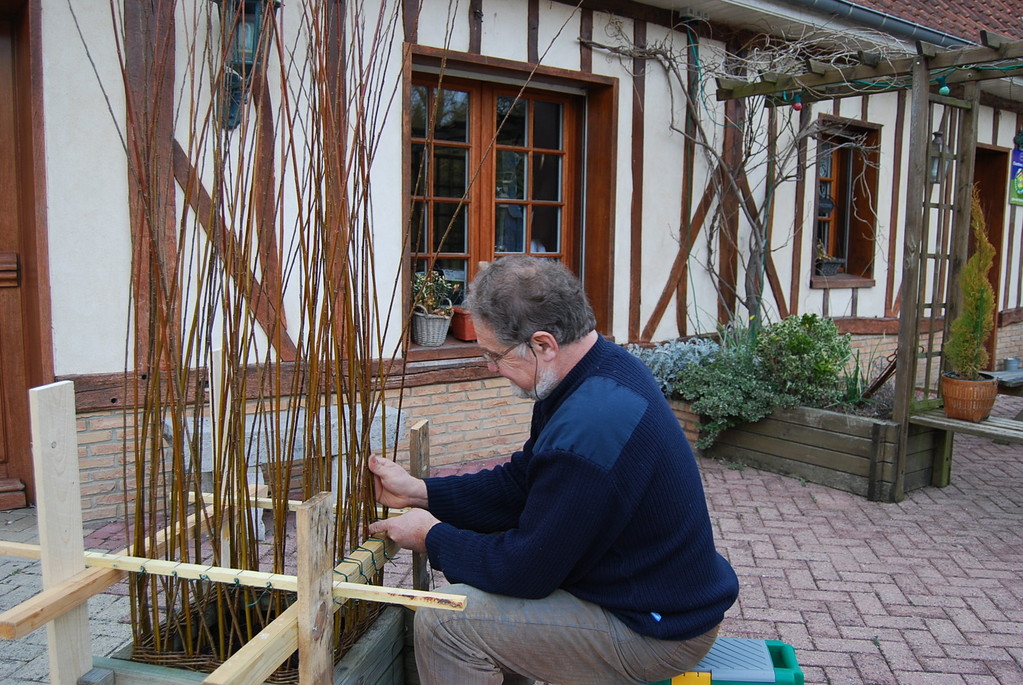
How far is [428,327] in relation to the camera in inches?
204

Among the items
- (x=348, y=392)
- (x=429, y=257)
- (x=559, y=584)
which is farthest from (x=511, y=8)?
(x=559, y=584)

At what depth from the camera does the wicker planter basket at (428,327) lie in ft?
17.0

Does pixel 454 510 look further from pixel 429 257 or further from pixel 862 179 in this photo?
pixel 862 179

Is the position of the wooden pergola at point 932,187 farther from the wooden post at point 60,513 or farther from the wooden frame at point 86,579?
the wooden post at point 60,513

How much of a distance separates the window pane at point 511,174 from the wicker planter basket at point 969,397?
283cm

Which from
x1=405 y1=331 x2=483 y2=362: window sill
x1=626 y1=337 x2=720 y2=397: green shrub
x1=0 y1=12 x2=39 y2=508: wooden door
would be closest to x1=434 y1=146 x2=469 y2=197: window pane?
x1=405 y1=331 x2=483 y2=362: window sill

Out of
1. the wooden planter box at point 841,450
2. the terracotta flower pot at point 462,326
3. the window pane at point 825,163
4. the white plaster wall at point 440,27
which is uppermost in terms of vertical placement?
the white plaster wall at point 440,27

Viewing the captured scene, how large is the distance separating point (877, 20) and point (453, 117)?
11.2 feet

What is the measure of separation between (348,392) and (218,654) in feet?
2.22

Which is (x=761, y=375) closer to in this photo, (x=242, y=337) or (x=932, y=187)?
(x=932, y=187)

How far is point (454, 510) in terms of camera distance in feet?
7.12

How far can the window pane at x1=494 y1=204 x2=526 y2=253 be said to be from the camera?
5.68 metres

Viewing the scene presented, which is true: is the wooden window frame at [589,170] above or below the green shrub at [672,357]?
above

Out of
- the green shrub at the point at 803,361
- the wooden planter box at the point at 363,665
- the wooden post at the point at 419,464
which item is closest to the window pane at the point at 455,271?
the green shrub at the point at 803,361
